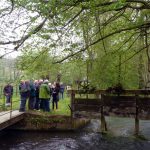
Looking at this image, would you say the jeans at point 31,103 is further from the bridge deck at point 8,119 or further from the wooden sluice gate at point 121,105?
the wooden sluice gate at point 121,105

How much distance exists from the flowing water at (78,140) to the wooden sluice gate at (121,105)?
86 cm

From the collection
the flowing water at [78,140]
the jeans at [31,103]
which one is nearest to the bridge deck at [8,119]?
the flowing water at [78,140]

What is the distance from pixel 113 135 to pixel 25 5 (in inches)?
360

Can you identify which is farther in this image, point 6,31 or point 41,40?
point 41,40

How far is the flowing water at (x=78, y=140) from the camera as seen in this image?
1505 centimetres

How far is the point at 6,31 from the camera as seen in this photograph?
39.2 ft

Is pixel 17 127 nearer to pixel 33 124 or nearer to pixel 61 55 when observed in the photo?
pixel 33 124

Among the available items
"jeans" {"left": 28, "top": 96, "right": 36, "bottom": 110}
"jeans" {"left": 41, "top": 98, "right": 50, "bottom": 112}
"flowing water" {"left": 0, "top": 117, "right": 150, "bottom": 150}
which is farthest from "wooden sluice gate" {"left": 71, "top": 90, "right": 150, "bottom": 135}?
"jeans" {"left": 28, "top": 96, "right": 36, "bottom": 110}

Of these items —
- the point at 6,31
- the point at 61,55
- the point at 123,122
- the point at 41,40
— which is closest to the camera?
the point at 6,31

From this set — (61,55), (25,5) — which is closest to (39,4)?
(25,5)

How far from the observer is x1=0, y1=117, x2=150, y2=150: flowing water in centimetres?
1505

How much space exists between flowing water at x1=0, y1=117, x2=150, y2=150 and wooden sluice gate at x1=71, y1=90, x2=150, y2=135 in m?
0.86

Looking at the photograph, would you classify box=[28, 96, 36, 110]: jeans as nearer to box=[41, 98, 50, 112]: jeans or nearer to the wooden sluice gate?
box=[41, 98, 50, 112]: jeans

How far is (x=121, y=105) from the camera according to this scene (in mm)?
A: 16562
